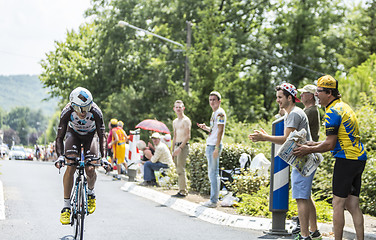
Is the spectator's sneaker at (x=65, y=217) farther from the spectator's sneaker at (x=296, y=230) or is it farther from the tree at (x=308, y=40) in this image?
the tree at (x=308, y=40)

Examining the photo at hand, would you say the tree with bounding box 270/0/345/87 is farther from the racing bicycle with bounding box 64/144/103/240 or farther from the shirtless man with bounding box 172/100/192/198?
the racing bicycle with bounding box 64/144/103/240

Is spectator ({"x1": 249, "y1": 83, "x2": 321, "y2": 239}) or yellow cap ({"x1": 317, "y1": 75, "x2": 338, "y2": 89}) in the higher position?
yellow cap ({"x1": 317, "y1": 75, "x2": 338, "y2": 89})

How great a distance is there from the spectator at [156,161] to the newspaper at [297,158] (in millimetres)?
8551

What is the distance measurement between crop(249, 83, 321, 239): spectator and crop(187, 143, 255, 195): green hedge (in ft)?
17.8

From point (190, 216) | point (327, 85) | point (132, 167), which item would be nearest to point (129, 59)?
point (132, 167)

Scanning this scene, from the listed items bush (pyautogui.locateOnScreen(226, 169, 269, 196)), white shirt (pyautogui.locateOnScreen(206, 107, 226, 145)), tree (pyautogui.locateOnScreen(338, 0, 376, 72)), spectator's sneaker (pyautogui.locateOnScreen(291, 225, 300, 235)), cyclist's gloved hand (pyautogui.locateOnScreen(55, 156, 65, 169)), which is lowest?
spectator's sneaker (pyautogui.locateOnScreen(291, 225, 300, 235))

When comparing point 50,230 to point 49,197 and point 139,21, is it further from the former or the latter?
point 139,21

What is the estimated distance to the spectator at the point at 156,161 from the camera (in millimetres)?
15477

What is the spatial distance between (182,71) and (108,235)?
30.5 m

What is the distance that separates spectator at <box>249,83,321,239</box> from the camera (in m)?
6.92

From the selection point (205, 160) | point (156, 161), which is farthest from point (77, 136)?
point (156, 161)

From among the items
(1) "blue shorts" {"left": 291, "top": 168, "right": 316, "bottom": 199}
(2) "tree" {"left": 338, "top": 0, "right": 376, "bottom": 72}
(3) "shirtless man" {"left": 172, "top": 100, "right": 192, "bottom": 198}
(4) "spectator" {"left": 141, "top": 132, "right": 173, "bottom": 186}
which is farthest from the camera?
(2) "tree" {"left": 338, "top": 0, "right": 376, "bottom": 72}

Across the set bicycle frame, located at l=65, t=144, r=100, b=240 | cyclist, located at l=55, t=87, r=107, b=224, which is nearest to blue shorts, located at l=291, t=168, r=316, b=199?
cyclist, located at l=55, t=87, r=107, b=224

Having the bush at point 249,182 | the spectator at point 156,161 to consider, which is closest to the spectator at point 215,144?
the bush at point 249,182
